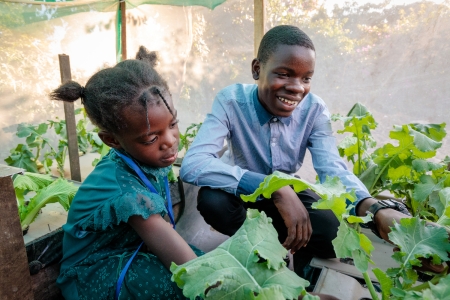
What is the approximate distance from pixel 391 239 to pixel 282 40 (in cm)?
103

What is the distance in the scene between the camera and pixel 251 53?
3.41 metres

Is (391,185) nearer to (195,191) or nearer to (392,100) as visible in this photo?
(392,100)

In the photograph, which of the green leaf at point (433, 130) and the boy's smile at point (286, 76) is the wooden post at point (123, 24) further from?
the green leaf at point (433, 130)

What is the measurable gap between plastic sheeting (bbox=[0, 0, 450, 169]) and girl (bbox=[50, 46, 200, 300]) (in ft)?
6.93

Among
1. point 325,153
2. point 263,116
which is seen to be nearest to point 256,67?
point 263,116

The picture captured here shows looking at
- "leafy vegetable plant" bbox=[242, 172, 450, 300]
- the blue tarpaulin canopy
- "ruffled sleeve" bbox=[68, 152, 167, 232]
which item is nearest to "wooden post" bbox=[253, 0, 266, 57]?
the blue tarpaulin canopy

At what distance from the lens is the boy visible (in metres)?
1.57

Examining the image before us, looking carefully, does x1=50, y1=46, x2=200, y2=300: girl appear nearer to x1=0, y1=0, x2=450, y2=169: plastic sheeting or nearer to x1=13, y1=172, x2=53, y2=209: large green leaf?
x1=13, y1=172, x2=53, y2=209: large green leaf

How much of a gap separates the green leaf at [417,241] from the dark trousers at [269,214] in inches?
30.1

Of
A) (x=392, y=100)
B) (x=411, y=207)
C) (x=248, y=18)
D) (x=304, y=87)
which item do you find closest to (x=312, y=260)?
(x=411, y=207)

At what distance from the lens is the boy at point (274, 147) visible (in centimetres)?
157

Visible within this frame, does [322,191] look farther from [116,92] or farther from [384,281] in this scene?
[116,92]

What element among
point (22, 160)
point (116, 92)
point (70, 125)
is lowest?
point (22, 160)

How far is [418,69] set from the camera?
2697 mm
